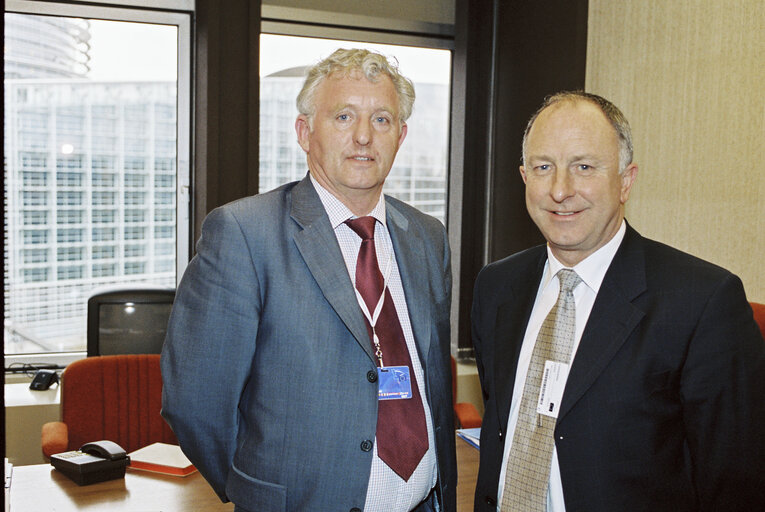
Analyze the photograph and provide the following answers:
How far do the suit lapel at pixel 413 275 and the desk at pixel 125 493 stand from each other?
683 mm

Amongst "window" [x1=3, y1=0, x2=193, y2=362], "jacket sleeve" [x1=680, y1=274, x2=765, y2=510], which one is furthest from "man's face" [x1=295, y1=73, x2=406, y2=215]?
"window" [x1=3, y1=0, x2=193, y2=362]

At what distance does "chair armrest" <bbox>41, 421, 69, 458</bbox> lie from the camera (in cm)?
302

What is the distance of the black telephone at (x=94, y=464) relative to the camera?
2.34 metres

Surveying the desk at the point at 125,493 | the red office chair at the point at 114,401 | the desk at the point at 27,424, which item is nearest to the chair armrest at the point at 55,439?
the red office chair at the point at 114,401

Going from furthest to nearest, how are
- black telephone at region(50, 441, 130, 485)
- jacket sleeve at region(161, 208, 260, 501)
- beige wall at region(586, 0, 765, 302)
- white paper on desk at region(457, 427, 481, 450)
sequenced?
beige wall at region(586, 0, 765, 302)
white paper on desk at region(457, 427, 481, 450)
black telephone at region(50, 441, 130, 485)
jacket sleeve at region(161, 208, 260, 501)

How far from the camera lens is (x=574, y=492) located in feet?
5.33

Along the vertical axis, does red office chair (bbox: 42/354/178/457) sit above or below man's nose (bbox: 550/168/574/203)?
below

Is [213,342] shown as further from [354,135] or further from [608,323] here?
[608,323]

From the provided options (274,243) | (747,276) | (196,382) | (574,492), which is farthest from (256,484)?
(747,276)

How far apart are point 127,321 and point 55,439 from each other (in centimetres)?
101

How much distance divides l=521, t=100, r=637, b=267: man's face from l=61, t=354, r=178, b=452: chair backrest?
225 cm

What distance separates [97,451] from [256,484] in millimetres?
1041

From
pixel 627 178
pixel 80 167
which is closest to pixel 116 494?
pixel 627 178

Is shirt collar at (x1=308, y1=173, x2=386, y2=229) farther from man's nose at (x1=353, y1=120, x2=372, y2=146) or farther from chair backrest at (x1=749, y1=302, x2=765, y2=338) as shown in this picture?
chair backrest at (x1=749, y1=302, x2=765, y2=338)
